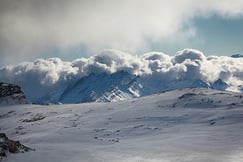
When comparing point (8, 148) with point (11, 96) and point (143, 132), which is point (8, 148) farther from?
point (11, 96)

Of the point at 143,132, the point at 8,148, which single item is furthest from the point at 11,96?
the point at 8,148

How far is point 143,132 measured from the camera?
4516cm

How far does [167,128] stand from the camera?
46.2 metres

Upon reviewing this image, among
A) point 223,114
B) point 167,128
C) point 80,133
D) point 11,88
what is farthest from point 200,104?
point 11,88

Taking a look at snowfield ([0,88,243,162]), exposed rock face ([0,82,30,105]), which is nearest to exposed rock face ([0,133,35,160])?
snowfield ([0,88,243,162])

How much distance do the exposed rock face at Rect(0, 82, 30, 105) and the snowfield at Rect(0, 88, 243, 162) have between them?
21.4 metres

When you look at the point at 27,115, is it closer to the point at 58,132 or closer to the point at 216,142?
the point at 58,132

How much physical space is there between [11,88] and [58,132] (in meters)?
78.7

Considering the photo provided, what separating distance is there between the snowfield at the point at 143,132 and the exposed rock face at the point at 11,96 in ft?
70.2

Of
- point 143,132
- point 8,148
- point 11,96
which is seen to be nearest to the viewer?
point 8,148

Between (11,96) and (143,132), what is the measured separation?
7688 centimetres

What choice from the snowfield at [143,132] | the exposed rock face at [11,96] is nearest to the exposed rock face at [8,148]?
the snowfield at [143,132]

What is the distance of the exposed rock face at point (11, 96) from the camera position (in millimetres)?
106213

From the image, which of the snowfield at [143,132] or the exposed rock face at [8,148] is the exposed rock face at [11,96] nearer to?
the snowfield at [143,132]
